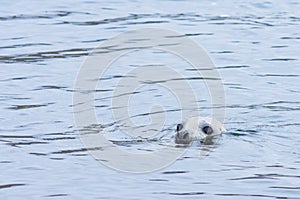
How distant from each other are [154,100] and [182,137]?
5.37ft

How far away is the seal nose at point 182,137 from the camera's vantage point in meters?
9.53

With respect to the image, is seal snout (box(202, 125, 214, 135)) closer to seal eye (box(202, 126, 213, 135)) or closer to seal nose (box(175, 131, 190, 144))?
seal eye (box(202, 126, 213, 135))

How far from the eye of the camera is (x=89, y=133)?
32.2ft

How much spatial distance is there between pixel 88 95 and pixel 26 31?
3.65 metres

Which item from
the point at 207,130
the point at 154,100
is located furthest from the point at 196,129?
the point at 154,100

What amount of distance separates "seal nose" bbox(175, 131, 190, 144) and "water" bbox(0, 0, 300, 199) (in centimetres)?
18

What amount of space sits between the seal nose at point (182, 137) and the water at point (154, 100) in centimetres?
18

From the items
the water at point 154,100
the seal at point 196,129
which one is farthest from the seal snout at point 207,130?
the water at point 154,100

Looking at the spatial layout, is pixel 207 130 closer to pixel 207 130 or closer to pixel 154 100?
pixel 207 130

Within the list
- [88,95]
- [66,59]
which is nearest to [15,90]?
[88,95]

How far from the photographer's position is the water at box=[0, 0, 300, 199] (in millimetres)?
8195

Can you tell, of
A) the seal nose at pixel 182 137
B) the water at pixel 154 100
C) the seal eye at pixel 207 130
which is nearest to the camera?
the water at pixel 154 100

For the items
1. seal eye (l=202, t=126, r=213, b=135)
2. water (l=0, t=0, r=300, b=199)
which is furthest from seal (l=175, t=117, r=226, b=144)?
water (l=0, t=0, r=300, b=199)

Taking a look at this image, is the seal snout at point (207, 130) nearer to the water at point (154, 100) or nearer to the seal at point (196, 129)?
the seal at point (196, 129)
